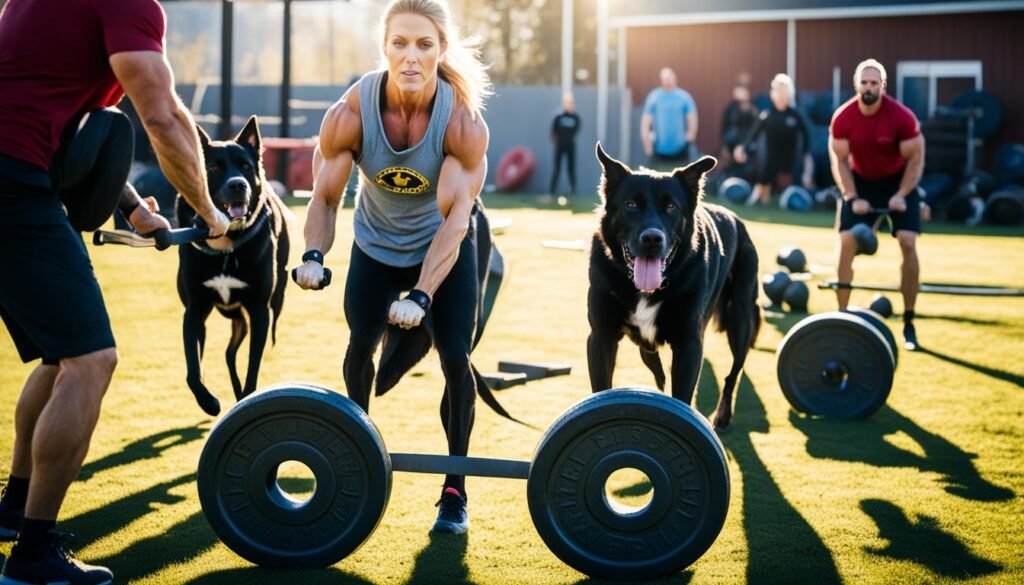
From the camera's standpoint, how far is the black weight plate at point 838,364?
6.64m

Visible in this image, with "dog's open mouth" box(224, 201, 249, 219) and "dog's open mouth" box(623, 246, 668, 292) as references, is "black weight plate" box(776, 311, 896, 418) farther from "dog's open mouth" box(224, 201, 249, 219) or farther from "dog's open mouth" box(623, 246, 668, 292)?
"dog's open mouth" box(224, 201, 249, 219)

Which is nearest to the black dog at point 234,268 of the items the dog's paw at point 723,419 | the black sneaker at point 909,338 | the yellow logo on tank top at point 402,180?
the yellow logo on tank top at point 402,180

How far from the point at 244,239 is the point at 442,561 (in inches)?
115

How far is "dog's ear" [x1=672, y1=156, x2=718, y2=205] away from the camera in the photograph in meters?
5.13

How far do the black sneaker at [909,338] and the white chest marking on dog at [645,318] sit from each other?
4325 millimetres

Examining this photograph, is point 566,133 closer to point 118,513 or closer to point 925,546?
point 118,513

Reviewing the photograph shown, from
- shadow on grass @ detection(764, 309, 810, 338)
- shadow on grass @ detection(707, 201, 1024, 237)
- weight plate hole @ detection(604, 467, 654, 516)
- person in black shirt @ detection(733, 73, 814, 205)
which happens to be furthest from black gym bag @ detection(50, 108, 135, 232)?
person in black shirt @ detection(733, 73, 814, 205)

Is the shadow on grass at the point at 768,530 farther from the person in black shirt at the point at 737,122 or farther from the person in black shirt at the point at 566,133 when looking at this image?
the person in black shirt at the point at 737,122

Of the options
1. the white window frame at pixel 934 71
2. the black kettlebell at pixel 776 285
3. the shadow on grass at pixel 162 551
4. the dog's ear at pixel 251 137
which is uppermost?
the white window frame at pixel 934 71

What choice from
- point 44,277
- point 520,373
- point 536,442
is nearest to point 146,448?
point 536,442

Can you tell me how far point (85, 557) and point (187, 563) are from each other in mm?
377

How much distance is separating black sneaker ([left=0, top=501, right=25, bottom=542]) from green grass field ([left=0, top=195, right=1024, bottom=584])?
6 cm

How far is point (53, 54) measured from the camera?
356 centimetres

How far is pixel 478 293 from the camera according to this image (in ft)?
16.1
